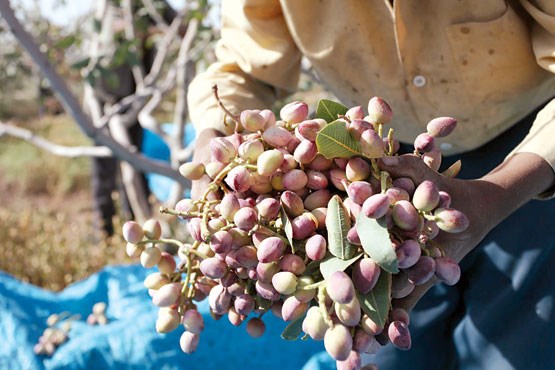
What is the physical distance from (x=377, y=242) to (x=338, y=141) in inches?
5.0

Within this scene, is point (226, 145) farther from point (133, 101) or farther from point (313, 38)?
point (133, 101)

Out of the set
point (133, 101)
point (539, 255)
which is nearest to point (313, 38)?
point (539, 255)

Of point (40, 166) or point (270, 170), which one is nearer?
point (270, 170)

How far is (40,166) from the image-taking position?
17.5ft

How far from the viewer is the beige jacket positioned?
42.4 inches

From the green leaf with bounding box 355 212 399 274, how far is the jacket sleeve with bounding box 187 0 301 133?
21.6 inches

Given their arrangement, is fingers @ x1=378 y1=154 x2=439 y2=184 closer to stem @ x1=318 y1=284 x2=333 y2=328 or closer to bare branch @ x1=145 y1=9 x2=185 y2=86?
stem @ x1=318 y1=284 x2=333 y2=328

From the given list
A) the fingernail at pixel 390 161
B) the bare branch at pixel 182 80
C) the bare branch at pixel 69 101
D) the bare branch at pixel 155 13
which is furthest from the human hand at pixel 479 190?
the bare branch at pixel 155 13

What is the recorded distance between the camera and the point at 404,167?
2.29 ft

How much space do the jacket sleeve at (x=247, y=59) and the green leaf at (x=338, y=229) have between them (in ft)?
Result: 1.61

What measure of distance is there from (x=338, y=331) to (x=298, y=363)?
119 cm

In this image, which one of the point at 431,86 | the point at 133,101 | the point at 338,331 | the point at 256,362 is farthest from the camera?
the point at 133,101

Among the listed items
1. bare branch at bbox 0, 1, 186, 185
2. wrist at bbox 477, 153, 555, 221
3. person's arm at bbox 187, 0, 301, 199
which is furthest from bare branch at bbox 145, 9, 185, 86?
wrist at bbox 477, 153, 555, 221

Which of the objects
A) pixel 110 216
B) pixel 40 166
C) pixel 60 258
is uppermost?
pixel 60 258
